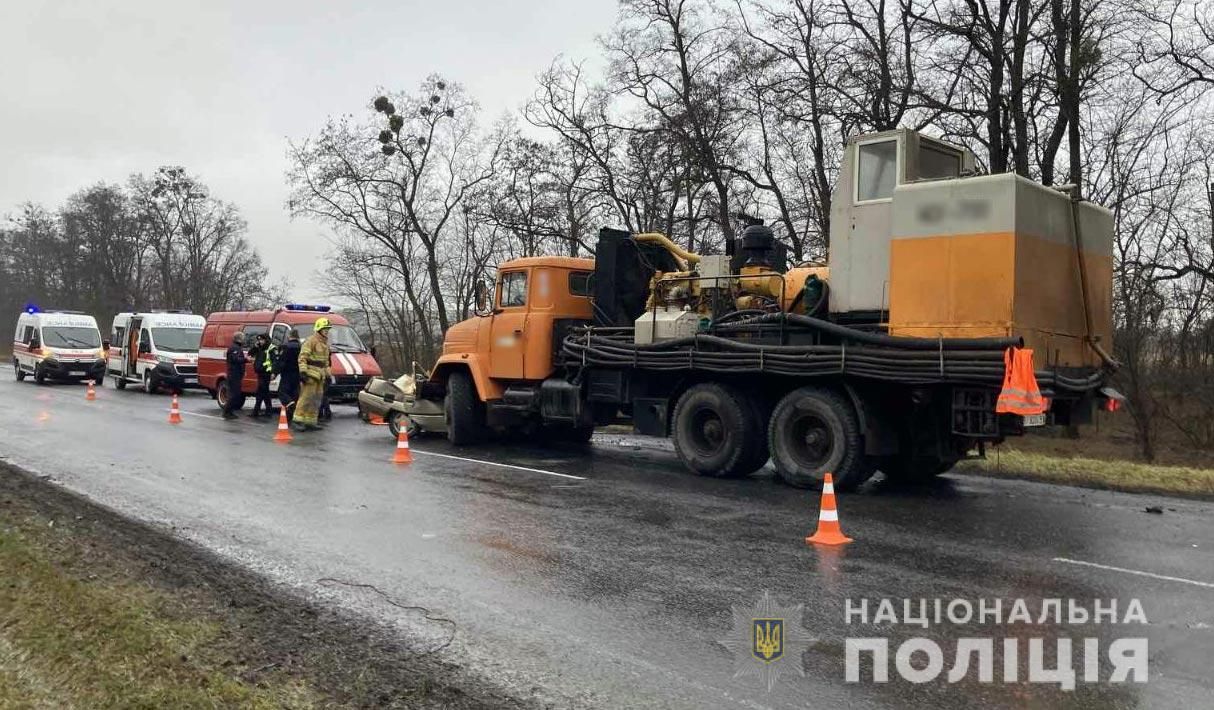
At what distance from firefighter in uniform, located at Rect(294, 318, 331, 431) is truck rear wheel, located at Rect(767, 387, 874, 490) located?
8590 mm

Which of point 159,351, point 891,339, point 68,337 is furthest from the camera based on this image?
point 68,337

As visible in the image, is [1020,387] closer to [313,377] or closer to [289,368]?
[313,377]

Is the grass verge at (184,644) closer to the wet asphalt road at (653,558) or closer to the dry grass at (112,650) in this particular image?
the dry grass at (112,650)

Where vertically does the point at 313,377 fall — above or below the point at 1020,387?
below

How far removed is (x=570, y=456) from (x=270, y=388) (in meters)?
9.35

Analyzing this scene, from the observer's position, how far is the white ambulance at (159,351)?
25281 mm

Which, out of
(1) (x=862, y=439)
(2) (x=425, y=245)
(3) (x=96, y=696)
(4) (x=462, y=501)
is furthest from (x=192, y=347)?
(3) (x=96, y=696)

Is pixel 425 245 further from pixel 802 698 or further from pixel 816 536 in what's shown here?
pixel 802 698

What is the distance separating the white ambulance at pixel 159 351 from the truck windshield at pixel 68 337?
3314 mm

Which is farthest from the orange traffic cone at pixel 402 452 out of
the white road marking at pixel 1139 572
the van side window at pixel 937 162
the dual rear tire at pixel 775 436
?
the white road marking at pixel 1139 572

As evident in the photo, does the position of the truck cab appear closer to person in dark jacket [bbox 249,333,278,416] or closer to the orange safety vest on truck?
person in dark jacket [bbox 249,333,278,416]

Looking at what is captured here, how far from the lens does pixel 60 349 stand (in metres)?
29.2

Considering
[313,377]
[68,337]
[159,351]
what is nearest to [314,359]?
[313,377]

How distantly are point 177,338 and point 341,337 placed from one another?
853 centimetres
